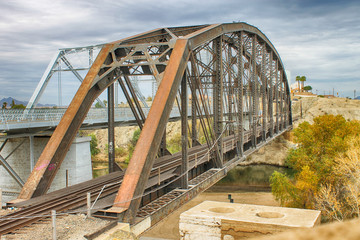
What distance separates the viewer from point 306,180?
30.8m

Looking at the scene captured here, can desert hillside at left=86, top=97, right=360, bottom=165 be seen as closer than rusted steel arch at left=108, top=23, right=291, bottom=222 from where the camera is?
No

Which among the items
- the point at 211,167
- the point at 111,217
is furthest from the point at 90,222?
the point at 211,167

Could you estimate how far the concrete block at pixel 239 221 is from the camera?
61.3 ft

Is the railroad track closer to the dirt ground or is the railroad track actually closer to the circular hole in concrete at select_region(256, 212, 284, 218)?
the circular hole in concrete at select_region(256, 212, 284, 218)

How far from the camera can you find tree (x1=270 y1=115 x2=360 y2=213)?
103ft

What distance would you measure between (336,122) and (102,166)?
45.8 meters

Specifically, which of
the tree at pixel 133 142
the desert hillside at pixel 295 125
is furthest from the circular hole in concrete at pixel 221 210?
the tree at pixel 133 142

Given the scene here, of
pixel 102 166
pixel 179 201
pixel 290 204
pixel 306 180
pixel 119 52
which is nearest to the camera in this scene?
pixel 179 201

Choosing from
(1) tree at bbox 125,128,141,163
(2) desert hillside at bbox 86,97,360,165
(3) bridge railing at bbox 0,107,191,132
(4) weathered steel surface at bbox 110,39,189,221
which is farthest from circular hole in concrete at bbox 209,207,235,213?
(1) tree at bbox 125,128,141,163

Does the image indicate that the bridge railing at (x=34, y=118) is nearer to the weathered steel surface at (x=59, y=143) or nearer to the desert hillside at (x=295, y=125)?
the weathered steel surface at (x=59, y=143)

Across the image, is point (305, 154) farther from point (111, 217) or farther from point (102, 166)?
point (102, 166)

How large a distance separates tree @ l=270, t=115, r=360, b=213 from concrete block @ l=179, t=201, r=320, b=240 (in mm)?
9990

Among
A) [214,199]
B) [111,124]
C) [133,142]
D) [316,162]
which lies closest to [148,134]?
[111,124]

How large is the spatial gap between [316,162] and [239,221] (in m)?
18.3
